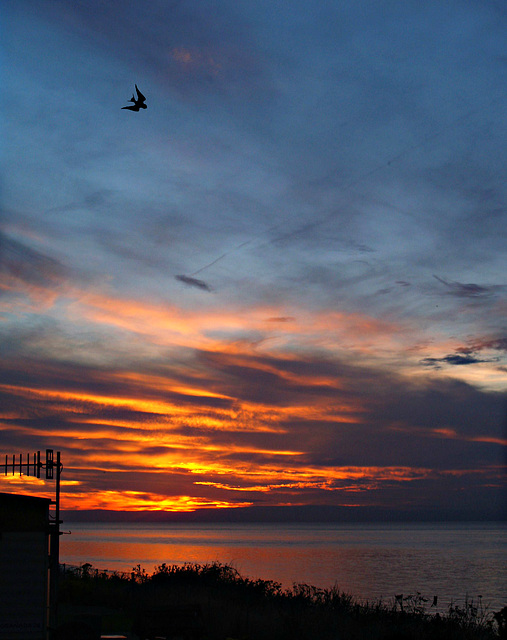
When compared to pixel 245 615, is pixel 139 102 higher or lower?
higher

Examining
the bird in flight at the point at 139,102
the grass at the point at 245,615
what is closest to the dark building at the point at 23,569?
the grass at the point at 245,615

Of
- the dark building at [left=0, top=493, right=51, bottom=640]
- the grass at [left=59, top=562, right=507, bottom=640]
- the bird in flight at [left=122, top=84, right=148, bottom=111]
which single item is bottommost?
the grass at [left=59, top=562, right=507, bottom=640]

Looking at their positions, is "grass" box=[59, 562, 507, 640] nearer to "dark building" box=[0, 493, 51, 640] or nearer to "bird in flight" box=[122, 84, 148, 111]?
"dark building" box=[0, 493, 51, 640]

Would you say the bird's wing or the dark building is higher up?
the bird's wing

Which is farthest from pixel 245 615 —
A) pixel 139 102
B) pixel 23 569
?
pixel 139 102

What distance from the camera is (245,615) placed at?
20688mm

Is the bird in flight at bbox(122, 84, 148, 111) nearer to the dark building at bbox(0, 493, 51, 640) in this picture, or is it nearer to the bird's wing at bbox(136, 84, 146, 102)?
the bird's wing at bbox(136, 84, 146, 102)

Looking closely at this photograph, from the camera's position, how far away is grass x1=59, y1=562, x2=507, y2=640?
18109mm

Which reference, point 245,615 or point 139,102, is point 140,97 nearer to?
point 139,102

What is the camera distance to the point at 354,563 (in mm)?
91938

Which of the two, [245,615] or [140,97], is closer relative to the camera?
[140,97]

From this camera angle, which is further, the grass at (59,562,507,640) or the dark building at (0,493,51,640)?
the grass at (59,562,507,640)

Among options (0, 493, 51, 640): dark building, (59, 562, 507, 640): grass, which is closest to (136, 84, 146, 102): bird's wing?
(0, 493, 51, 640): dark building

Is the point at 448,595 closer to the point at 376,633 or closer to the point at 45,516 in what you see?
the point at 376,633
